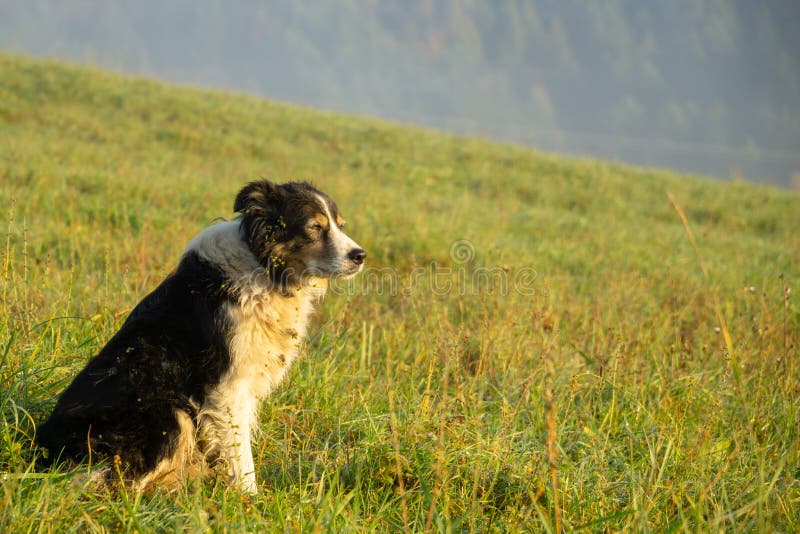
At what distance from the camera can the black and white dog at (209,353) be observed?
269cm

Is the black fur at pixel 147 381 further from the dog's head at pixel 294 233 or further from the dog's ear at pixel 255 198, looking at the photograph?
the dog's ear at pixel 255 198

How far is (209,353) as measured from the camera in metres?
2.90

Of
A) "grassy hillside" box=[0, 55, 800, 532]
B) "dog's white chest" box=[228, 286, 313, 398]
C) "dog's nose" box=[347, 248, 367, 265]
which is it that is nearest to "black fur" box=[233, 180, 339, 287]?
"dog's white chest" box=[228, 286, 313, 398]

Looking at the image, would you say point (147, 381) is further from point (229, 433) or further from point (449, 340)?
point (449, 340)

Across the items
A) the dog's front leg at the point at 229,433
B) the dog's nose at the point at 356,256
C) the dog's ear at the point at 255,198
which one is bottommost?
the dog's front leg at the point at 229,433

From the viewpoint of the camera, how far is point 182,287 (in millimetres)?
3055

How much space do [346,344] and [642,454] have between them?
2.25 meters

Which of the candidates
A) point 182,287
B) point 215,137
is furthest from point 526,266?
point 215,137

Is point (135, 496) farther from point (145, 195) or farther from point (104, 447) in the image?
point (145, 195)

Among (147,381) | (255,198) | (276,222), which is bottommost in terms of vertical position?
(147,381)

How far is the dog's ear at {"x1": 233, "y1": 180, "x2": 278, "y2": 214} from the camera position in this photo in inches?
130

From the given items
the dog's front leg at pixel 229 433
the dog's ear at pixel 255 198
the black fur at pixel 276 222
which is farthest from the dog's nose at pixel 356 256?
the dog's front leg at pixel 229 433

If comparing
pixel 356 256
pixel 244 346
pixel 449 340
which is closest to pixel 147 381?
pixel 244 346

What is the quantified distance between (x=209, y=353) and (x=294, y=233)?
89cm
